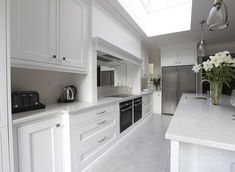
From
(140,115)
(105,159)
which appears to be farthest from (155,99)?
(105,159)

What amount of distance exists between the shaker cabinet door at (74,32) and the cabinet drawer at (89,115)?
2.19 feet

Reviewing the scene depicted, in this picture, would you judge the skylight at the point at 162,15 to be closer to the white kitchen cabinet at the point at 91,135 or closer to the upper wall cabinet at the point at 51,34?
the upper wall cabinet at the point at 51,34

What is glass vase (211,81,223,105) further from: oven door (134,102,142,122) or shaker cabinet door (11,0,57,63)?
shaker cabinet door (11,0,57,63)

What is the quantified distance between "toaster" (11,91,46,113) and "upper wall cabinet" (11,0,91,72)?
296 millimetres

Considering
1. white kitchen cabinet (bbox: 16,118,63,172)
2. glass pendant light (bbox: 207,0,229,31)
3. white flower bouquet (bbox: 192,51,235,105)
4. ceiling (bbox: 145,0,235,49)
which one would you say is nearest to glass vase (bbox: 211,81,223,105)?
white flower bouquet (bbox: 192,51,235,105)

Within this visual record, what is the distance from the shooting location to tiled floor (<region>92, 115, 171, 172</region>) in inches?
77.5

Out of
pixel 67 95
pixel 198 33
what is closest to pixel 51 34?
pixel 67 95

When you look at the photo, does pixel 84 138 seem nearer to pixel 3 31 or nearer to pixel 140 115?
pixel 3 31

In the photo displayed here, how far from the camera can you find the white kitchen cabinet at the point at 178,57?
16.0 ft

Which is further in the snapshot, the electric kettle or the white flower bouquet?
the electric kettle

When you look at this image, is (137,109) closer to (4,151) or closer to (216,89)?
(216,89)

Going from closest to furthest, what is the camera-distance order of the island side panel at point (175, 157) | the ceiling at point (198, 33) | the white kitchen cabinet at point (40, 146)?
the island side panel at point (175, 157), the white kitchen cabinet at point (40, 146), the ceiling at point (198, 33)

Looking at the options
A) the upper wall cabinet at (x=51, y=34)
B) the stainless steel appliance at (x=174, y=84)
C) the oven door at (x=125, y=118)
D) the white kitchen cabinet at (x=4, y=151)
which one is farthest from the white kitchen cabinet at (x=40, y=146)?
the stainless steel appliance at (x=174, y=84)

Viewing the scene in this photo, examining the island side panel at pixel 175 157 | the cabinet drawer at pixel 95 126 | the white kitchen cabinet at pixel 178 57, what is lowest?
the cabinet drawer at pixel 95 126
